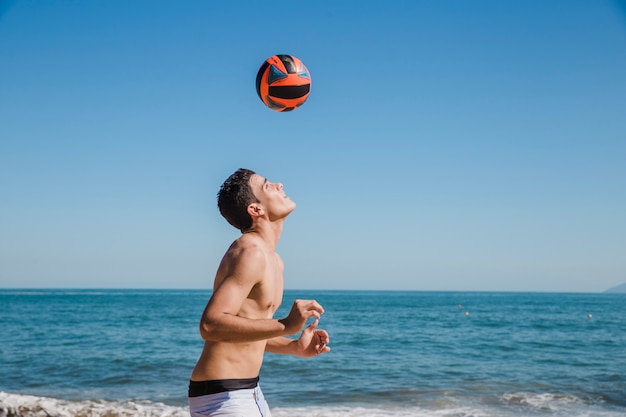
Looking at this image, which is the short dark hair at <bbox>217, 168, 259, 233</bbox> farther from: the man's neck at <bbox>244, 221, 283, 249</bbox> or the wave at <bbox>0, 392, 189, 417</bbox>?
the wave at <bbox>0, 392, 189, 417</bbox>

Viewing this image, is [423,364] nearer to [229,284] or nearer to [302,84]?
[302,84]

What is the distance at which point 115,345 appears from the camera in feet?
78.8

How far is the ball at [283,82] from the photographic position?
5.09 meters

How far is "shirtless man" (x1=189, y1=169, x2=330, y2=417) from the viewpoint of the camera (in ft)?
9.80

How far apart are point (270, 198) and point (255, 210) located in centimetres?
11

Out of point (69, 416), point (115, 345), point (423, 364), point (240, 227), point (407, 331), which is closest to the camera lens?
point (240, 227)

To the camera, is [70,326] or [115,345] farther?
[70,326]

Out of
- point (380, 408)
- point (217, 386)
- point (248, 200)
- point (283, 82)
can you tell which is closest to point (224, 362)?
point (217, 386)

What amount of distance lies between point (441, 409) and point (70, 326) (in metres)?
27.4

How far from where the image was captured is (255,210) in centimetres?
350

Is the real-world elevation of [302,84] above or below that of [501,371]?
above

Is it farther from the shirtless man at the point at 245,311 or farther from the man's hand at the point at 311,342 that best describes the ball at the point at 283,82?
the man's hand at the point at 311,342

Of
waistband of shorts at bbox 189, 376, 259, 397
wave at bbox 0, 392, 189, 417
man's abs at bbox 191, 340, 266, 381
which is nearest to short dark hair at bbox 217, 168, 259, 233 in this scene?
man's abs at bbox 191, 340, 266, 381

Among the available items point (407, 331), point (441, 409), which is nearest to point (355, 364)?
point (441, 409)
